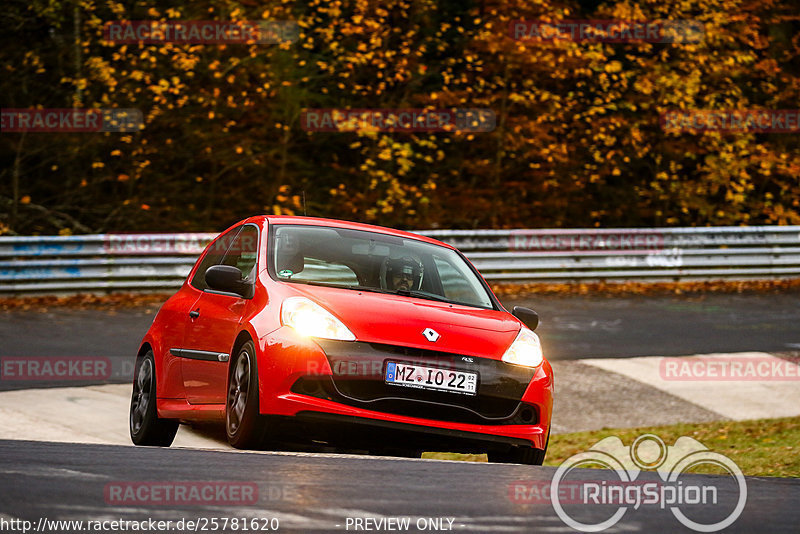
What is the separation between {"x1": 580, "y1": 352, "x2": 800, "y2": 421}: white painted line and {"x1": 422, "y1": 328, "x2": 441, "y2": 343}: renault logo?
5.44 metres

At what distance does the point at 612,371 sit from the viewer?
13.4 m

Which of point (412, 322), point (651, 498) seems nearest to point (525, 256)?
point (412, 322)

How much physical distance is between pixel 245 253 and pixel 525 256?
1301cm

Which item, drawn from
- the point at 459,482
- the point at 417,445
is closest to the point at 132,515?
the point at 459,482

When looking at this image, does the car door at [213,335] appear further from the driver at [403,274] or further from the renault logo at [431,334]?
the renault logo at [431,334]

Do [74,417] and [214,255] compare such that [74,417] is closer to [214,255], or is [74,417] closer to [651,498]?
[214,255]

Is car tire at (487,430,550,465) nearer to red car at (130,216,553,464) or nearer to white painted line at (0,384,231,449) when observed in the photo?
red car at (130,216,553,464)

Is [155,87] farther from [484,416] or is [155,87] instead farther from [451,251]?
[484,416]

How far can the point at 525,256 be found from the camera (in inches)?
809

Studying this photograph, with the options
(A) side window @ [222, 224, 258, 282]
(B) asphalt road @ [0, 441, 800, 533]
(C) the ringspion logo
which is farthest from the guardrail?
(C) the ringspion logo

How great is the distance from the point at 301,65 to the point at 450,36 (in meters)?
3.47

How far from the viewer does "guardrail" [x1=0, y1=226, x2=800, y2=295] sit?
17781 mm

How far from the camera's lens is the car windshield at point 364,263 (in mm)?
7457

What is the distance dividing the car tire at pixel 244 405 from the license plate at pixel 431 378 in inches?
27.3
